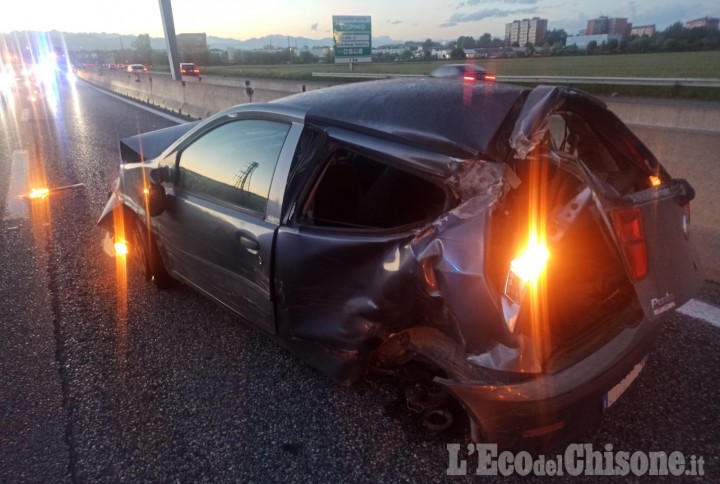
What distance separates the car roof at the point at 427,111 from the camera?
2.13m

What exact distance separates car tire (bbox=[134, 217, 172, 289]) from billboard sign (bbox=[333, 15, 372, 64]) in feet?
128

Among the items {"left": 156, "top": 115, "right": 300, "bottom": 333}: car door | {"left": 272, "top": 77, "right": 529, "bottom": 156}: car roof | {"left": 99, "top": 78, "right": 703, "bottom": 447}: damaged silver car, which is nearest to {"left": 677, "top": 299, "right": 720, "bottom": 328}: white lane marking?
{"left": 99, "top": 78, "right": 703, "bottom": 447}: damaged silver car

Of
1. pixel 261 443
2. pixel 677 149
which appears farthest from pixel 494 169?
pixel 677 149

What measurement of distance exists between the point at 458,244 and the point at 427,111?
745 mm

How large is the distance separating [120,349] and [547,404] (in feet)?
8.54

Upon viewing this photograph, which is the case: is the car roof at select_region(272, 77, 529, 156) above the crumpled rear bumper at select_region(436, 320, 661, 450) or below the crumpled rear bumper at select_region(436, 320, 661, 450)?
above

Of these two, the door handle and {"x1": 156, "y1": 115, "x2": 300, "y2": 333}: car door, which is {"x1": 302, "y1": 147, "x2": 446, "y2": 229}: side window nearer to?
{"x1": 156, "y1": 115, "x2": 300, "y2": 333}: car door

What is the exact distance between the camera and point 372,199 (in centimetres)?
289

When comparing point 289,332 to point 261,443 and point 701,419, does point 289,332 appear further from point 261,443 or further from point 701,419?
point 701,419

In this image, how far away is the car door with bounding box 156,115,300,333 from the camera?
2756 millimetres

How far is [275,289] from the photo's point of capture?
272 cm

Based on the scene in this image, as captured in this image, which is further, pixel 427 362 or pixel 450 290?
pixel 427 362

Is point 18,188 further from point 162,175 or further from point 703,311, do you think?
point 703,311

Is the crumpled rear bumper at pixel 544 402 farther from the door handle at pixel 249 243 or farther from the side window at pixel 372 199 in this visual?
the door handle at pixel 249 243
